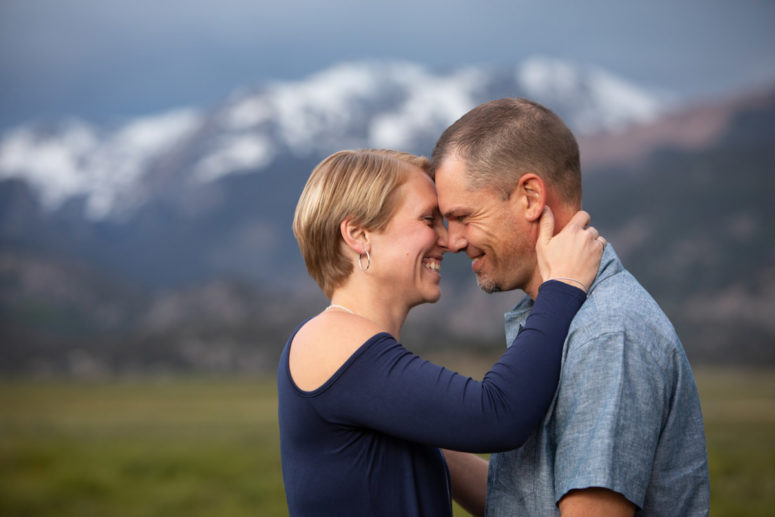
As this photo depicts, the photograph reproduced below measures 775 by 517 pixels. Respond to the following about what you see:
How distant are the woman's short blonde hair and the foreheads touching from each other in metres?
0.35

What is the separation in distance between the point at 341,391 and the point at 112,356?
488 ft

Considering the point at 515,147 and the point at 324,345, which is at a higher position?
the point at 515,147

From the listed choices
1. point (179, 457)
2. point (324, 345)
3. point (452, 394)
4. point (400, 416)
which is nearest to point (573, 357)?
point (452, 394)

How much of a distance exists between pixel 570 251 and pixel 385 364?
97 cm

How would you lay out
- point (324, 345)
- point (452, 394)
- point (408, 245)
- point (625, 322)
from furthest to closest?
1. point (408, 245)
2. point (324, 345)
3. point (452, 394)
4. point (625, 322)

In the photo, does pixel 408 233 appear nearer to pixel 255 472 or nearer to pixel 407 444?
pixel 407 444

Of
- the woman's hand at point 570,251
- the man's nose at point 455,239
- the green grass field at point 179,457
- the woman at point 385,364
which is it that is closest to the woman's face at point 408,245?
the woman at point 385,364

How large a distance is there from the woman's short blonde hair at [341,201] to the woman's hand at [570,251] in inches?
28.1

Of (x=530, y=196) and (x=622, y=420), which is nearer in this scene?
(x=622, y=420)

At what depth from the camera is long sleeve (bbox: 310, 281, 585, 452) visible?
3078 mm

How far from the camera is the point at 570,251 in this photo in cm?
343

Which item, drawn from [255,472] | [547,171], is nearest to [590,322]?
[547,171]

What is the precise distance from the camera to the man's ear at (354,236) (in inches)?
142

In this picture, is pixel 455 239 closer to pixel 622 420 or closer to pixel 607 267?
pixel 607 267
